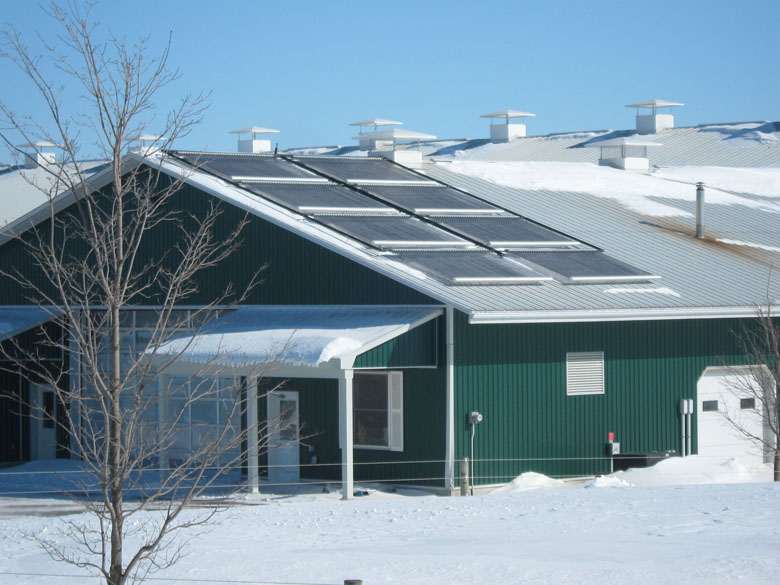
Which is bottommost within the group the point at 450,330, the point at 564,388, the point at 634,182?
the point at 564,388

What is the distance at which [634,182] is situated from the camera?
109 feet

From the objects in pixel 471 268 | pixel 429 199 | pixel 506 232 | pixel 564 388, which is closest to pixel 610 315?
pixel 564 388

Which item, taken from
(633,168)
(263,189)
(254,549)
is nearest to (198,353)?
(263,189)

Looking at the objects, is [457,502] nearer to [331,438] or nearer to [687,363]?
[331,438]

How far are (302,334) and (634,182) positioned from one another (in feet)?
48.6

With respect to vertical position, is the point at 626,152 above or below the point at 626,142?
above

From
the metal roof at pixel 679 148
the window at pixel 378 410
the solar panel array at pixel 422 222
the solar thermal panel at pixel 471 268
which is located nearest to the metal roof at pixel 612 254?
the solar thermal panel at pixel 471 268

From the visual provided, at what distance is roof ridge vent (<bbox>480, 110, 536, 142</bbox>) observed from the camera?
53969mm

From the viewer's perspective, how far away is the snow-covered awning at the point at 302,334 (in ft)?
66.6

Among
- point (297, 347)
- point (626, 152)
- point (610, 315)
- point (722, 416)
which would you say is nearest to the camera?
point (297, 347)

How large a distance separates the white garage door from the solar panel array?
2.68m

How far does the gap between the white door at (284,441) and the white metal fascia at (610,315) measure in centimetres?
480

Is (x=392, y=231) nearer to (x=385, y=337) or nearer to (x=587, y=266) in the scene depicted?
(x=587, y=266)

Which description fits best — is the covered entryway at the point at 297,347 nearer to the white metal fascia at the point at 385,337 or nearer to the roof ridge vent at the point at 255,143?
the white metal fascia at the point at 385,337
